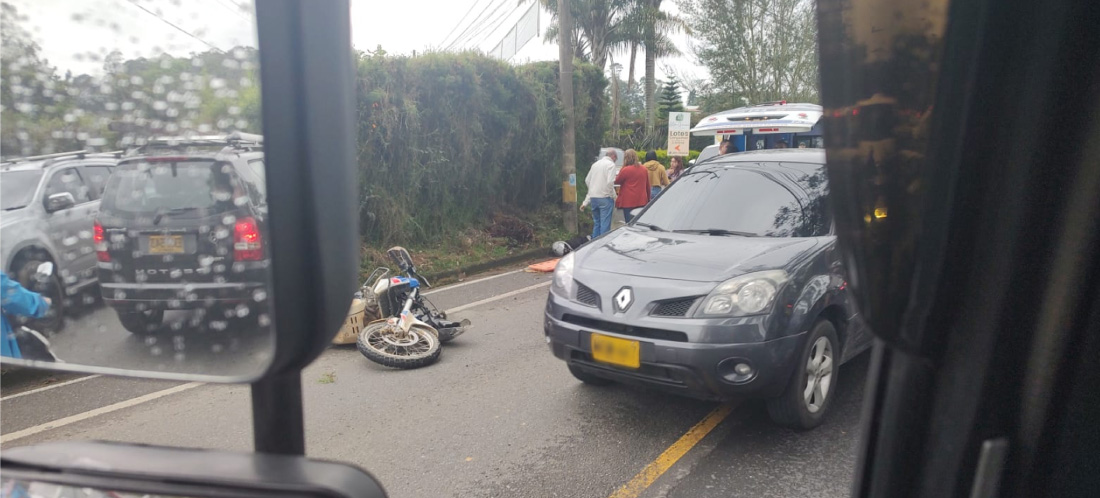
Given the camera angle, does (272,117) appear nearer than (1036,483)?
Yes

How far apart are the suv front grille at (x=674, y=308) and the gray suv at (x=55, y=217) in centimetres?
323

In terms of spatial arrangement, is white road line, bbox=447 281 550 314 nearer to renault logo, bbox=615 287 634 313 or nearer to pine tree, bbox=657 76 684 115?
renault logo, bbox=615 287 634 313

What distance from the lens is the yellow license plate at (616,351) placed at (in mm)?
3885

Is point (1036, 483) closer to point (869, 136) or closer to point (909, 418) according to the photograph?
point (909, 418)

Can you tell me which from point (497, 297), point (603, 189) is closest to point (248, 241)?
point (497, 297)

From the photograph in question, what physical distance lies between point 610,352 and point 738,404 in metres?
1.18

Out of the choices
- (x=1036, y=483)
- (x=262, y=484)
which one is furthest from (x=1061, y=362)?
(x=262, y=484)

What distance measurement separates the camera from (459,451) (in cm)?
405

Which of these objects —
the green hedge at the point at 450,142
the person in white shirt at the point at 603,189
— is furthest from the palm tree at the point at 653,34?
the person in white shirt at the point at 603,189

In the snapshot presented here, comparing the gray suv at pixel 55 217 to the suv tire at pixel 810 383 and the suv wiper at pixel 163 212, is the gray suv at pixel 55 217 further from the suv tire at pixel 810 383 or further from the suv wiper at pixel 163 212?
the suv tire at pixel 810 383

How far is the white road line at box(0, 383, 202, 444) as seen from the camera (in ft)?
14.4

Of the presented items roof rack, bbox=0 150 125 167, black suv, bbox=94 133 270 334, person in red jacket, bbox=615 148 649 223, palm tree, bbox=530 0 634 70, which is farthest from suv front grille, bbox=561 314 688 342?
palm tree, bbox=530 0 634 70

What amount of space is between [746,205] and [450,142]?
7.78 metres

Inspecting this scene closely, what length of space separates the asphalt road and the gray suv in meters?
2.56
